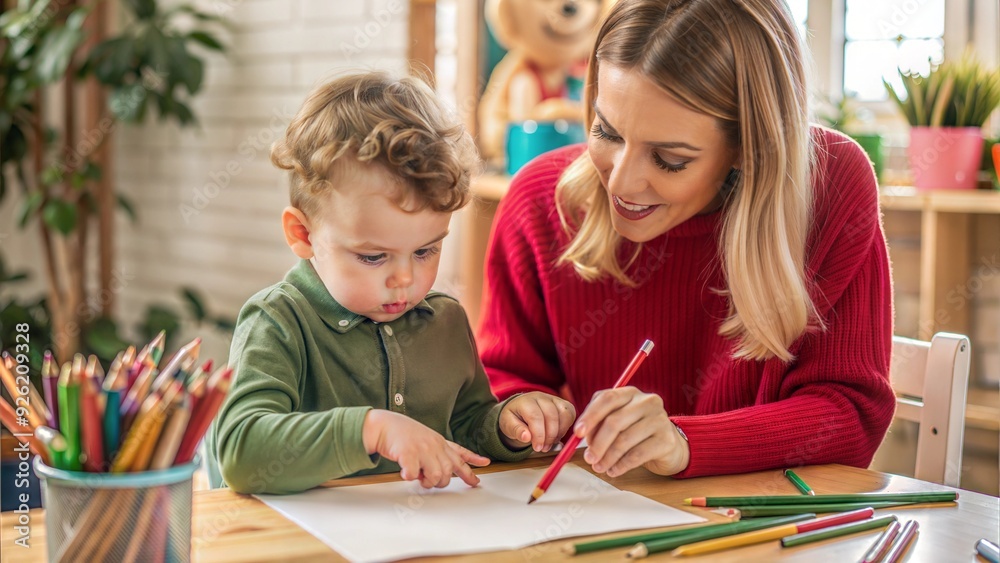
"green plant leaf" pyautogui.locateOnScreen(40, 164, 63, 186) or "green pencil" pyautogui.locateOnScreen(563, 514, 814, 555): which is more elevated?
"green plant leaf" pyautogui.locateOnScreen(40, 164, 63, 186)

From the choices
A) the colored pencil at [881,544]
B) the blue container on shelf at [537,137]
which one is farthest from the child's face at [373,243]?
the blue container on shelf at [537,137]

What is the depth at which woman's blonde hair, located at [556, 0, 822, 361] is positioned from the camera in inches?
46.2

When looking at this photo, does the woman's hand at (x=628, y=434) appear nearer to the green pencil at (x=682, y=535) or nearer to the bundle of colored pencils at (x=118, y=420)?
the green pencil at (x=682, y=535)

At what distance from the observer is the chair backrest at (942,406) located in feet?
3.99

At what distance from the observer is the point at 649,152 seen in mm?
1195

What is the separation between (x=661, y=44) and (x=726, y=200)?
244 mm

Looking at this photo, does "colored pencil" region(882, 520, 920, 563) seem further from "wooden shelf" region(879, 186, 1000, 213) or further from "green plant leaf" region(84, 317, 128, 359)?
"green plant leaf" region(84, 317, 128, 359)

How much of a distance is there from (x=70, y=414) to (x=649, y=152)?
74cm

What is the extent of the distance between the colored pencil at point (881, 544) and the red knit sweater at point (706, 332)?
22cm

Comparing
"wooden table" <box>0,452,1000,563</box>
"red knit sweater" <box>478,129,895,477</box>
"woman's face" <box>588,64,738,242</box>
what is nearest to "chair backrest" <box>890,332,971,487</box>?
"red knit sweater" <box>478,129,895,477</box>

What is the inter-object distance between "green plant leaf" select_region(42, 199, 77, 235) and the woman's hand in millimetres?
2098

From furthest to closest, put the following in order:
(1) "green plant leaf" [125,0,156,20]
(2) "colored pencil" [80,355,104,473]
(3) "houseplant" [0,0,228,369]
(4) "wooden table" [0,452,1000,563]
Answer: (1) "green plant leaf" [125,0,156,20] → (3) "houseplant" [0,0,228,369] → (4) "wooden table" [0,452,1000,563] → (2) "colored pencil" [80,355,104,473]

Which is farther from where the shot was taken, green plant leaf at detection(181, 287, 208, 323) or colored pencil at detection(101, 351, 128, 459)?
green plant leaf at detection(181, 287, 208, 323)

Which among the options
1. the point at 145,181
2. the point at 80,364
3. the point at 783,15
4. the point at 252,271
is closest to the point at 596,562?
the point at 80,364
